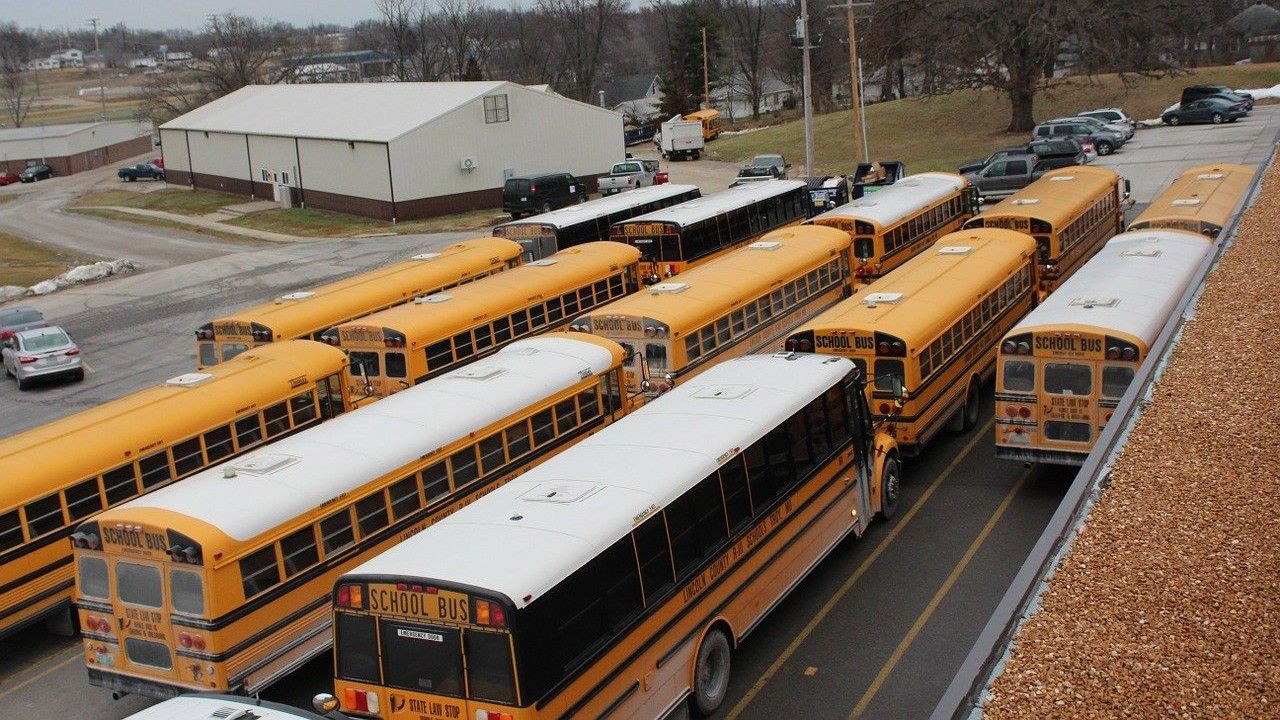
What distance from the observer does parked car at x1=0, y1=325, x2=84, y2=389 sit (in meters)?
29.6

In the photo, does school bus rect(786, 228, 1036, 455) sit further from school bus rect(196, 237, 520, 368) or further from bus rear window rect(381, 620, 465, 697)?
school bus rect(196, 237, 520, 368)

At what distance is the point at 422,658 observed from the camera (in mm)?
9844

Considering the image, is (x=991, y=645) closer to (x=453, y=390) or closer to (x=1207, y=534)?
(x=1207, y=534)

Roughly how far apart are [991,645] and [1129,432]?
5.23 meters

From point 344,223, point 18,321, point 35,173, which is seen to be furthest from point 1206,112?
point 35,173

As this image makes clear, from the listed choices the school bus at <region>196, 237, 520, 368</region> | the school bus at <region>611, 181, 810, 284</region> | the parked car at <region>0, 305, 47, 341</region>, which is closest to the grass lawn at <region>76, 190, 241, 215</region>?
the parked car at <region>0, 305, 47, 341</region>

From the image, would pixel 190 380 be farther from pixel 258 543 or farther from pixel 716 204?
pixel 716 204

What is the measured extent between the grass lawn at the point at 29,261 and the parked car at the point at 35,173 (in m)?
41.8

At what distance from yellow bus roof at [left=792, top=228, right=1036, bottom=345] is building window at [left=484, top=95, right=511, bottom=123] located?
34349 millimetres

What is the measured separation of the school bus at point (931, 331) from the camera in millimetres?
17906

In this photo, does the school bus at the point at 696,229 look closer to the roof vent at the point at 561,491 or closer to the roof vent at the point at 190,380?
the roof vent at the point at 190,380

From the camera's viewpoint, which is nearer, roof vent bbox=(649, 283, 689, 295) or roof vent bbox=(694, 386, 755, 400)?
roof vent bbox=(694, 386, 755, 400)

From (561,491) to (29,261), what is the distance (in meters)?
45.3

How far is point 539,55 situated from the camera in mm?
131375
